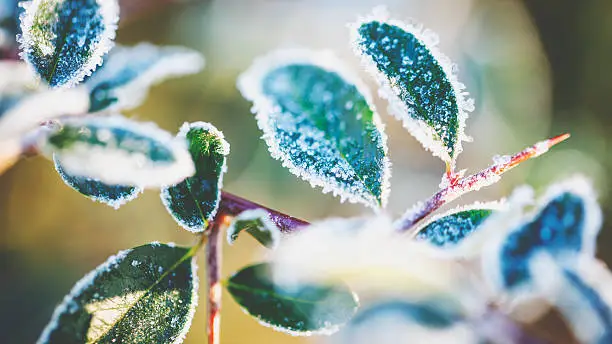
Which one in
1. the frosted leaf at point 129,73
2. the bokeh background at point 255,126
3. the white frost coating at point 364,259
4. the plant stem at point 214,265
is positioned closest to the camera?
the white frost coating at point 364,259

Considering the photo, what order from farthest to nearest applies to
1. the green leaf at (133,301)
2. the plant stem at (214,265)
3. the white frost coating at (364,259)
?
the plant stem at (214,265) < the green leaf at (133,301) < the white frost coating at (364,259)

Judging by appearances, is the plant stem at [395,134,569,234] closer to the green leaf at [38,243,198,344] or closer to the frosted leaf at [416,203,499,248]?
the frosted leaf at [416,203,499,248]

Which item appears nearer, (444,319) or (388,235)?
(388,235)

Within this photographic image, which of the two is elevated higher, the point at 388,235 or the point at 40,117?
the point at 388,235

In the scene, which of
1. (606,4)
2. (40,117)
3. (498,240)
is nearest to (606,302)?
(498,240)

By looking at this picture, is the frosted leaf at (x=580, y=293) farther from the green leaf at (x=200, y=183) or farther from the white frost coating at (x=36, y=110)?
the white frost coating at (x=36, y=110)

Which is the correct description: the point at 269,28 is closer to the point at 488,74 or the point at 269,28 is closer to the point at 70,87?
the point at 488,74

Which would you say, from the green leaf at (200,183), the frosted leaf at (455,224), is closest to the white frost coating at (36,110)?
the green leaf at (200,183)
